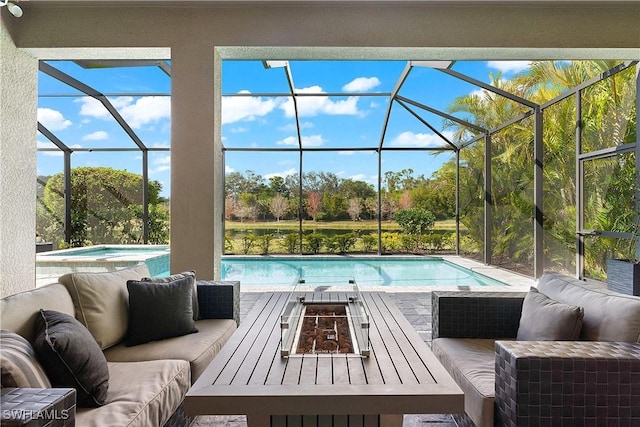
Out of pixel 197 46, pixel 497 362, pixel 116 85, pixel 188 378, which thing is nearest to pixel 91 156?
pixel 116 85

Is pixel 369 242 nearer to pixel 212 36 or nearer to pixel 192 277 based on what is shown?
pixel 212 36

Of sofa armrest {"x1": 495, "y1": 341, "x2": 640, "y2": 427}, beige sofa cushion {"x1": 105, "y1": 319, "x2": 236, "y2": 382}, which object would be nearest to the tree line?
beige sofa cushion {"x1": 105, "y1": 319, "x2": 236, "y2": 382}

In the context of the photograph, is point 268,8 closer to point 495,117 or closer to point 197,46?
point 197,46

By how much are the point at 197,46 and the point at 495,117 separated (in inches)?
239

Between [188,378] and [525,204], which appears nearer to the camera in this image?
[188,378]

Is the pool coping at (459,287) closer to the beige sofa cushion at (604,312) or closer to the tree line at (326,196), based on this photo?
the tree line at (326,196)

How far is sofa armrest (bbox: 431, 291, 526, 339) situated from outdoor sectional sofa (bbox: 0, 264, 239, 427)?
1.57 metres

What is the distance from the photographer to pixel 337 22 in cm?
394

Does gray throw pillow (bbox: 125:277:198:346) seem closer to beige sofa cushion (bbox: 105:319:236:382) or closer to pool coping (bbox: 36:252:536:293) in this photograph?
beige sofa cushion (bbox: 105:319:236:382)

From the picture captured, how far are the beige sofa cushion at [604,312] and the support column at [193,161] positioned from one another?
10.1ft

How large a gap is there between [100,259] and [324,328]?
5.61m

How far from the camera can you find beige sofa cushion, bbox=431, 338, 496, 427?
1775mm

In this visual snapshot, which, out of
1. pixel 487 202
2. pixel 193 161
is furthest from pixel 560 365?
pixel 487 202

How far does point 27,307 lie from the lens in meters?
1.88
